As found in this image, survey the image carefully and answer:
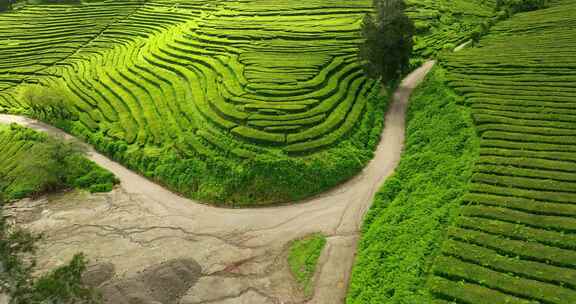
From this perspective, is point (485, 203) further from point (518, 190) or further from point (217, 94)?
point (217, 94)

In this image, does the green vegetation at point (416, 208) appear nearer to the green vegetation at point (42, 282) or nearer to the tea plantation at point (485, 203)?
the tea plantation at point (485, 203)

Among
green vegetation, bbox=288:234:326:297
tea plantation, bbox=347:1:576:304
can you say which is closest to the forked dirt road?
green vegetation, bbox=288:234:326:297

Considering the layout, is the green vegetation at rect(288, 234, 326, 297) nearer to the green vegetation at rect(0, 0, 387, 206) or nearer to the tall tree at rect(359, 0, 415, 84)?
the green vegetation at rect(0, 0, 387, 206)

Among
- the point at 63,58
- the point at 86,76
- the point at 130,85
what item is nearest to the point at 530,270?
the point at 130,85

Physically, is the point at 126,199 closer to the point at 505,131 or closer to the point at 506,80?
the point at 505,131

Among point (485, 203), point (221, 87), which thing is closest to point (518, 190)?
point (485, 203)

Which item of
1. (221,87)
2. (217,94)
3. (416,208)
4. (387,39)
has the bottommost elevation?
(416,208)
